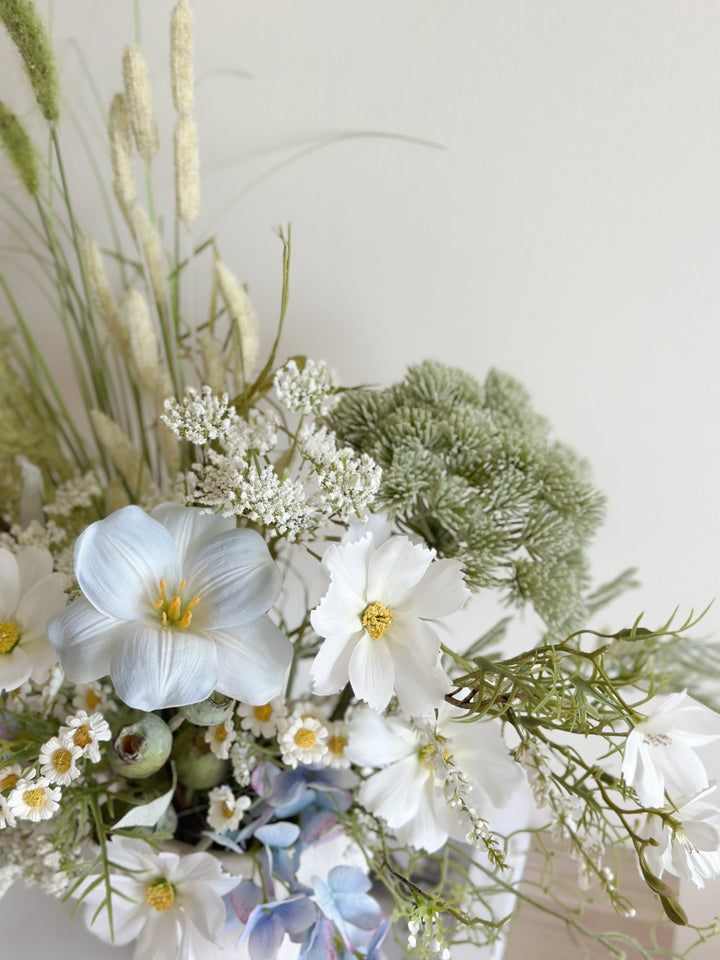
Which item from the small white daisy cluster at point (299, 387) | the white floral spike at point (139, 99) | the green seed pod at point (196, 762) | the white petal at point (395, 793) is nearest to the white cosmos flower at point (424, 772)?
the white petal at point (395, 793)

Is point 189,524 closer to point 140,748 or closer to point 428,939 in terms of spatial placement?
point 140,748

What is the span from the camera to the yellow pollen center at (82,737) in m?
0.46

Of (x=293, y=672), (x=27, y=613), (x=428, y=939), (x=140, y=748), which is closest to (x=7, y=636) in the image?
(x=27, y=613)

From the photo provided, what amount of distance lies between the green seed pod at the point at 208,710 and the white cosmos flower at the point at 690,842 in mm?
265

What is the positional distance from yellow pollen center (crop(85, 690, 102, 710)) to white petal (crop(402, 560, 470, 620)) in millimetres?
256

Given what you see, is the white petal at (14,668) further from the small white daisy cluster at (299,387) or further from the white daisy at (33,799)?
the small white daisy cluster at (299,387)

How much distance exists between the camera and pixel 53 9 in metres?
0.71

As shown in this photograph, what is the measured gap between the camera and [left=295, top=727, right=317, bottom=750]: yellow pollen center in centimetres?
51

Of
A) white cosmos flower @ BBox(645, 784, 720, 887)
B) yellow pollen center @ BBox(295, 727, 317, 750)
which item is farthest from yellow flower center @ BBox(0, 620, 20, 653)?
white cosmos flower @ BBox(645, 784, 720, 887)

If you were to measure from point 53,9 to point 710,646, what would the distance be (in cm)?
85

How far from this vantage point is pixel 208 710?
0.47 meters

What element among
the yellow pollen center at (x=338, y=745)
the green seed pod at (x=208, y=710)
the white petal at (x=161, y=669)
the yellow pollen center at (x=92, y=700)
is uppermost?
the white petal at (x=161, y=669)

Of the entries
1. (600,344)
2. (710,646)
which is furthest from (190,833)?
Result: (600,344)

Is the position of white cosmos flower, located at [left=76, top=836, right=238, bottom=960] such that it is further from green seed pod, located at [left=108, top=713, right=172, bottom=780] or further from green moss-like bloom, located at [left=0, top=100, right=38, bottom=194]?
green moss-like bloom, located at [left=0, top=100, right=38, bottom=194]
